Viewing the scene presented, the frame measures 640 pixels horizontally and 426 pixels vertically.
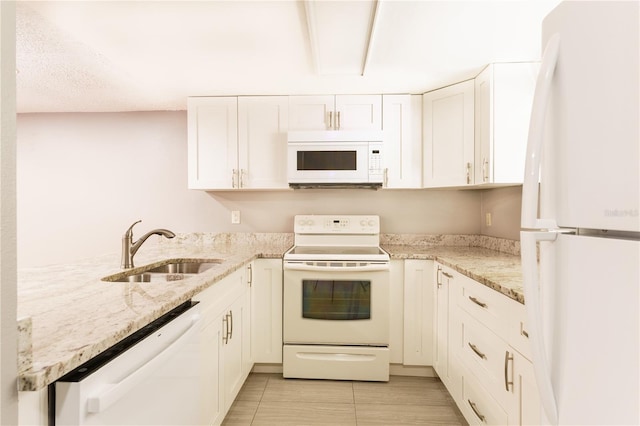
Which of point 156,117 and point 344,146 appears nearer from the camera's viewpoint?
point 344,146

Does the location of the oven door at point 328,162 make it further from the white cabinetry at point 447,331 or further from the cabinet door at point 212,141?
the white cabinetry at point 447,331

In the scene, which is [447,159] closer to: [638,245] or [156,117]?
[638,245]

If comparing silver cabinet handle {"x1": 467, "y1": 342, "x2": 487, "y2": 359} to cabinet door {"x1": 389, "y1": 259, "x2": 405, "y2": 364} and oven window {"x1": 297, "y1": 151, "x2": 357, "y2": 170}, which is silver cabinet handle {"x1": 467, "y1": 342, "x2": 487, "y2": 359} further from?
oven window {"x1": 297, "y1": 151, "x2": 357, "y2": 170}

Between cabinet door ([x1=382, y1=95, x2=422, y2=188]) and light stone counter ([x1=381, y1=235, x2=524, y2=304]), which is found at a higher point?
cabinet door ([x1=382, y1=95, x2=422, y2=188])

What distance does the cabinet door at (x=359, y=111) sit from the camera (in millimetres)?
2701

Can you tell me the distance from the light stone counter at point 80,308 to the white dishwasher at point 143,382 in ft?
0.20

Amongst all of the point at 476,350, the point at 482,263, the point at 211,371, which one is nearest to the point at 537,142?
the point at 476,350

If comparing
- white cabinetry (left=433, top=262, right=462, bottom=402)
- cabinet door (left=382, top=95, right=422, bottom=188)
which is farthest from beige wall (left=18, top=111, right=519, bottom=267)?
white cabinetry (left=433, top=262, right=462, bottom=402)

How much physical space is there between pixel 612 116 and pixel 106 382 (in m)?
1.23

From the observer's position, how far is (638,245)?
1.79 feet

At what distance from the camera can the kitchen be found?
3137 mm

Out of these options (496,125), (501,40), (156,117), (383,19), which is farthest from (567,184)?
(156,117)

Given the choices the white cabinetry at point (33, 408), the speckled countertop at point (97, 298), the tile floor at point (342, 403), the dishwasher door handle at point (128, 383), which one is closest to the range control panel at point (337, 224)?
the speckled countertop at point (97, 298)

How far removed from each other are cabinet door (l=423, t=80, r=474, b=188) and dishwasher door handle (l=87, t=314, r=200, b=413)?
2141 mm
